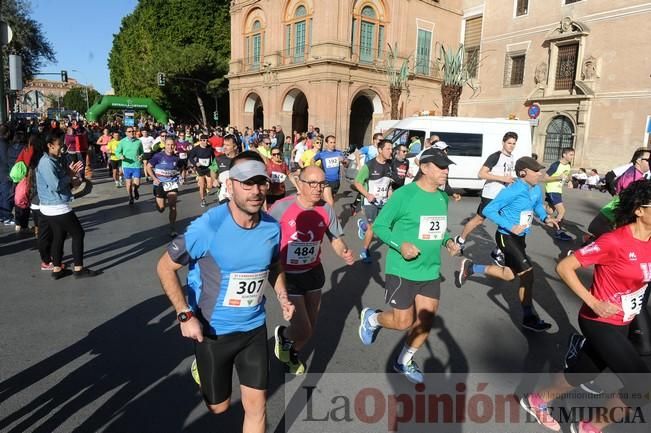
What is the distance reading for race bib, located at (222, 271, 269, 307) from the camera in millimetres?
2555

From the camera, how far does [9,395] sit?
348 centimetres

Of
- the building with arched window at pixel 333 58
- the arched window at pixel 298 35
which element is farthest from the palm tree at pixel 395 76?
the arched window at pixel 298 35

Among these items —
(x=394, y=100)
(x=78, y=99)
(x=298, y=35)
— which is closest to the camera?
(x=394, y=100)

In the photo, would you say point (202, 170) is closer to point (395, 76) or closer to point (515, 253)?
point (515, 253)

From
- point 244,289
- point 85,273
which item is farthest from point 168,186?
point 244,289

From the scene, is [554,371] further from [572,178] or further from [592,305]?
[572,178]

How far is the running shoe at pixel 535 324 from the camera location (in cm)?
487

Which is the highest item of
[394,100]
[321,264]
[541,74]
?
[541,74]

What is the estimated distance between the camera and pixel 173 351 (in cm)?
422

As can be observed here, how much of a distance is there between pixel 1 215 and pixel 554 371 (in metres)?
10.5

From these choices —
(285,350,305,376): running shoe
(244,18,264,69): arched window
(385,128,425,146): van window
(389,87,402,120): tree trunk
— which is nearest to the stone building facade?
(389,87,402,120): tree trunk

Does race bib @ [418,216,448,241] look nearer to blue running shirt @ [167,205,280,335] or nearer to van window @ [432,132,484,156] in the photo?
blue running shirt @ [167,205,280,335]

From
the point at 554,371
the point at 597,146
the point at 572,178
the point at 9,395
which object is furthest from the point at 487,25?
the point at 9,395

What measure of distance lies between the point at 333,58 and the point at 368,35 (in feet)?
→ 14.0
